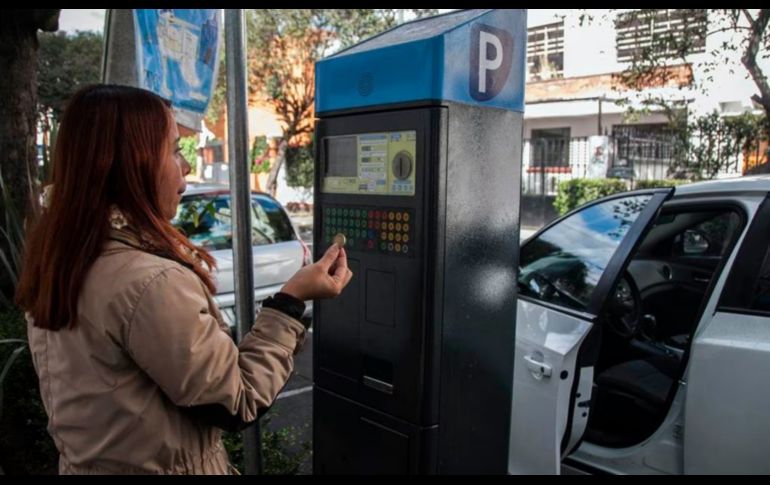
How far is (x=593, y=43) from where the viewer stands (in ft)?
62.0

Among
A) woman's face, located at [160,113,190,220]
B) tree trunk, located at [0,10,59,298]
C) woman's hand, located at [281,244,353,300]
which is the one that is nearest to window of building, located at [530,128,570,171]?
tree trunk, located at [0,10,59,298]

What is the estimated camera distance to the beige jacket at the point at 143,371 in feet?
4.00

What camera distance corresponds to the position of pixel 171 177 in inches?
54.9

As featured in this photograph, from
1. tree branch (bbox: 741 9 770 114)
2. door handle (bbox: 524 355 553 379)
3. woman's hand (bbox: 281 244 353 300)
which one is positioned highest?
tree branch (bbox: 741 9 770 114)

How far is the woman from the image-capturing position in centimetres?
123

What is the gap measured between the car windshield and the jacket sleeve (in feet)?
10.0

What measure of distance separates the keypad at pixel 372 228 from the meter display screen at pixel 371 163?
6 centimetres

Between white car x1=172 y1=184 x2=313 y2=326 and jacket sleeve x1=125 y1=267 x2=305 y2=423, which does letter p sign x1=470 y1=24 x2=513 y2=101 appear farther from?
white car x1=172 y1=184 x2=313 y2=326

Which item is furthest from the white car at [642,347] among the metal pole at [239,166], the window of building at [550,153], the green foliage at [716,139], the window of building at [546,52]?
the window of building at [546,52]

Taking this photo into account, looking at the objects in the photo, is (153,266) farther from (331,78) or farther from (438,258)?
(331,78)

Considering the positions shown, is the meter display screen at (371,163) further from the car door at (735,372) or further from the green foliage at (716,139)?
the green foliage at (716,139)

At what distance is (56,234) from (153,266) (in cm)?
23
